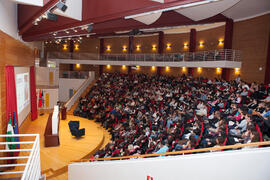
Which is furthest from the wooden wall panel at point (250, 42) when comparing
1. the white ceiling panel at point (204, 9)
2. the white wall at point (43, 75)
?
the white wall at point (43, 75)

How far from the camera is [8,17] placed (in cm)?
606

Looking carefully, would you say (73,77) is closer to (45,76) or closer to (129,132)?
(45,76)

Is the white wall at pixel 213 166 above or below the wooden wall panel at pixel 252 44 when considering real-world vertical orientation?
below

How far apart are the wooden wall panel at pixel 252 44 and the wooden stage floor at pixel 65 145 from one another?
348 inches

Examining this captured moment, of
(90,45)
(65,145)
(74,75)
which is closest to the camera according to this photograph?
(65,145)

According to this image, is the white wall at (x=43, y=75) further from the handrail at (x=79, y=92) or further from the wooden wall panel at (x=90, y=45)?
the wooden wall panel at (x=90, y=45)

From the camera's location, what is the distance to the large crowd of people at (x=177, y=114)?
4715mm

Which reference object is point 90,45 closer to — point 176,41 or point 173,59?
point 176,41

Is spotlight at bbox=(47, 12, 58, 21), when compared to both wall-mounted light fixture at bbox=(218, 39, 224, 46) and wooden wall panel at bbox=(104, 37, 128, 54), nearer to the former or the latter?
wall-mounted light fixture at bbox=(218, 39, 224, 46)

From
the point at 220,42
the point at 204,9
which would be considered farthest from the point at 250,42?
the point at 204,9

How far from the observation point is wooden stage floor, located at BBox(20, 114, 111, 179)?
6367mm

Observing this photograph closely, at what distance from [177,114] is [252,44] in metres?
7.20

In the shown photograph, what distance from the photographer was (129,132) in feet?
25.8

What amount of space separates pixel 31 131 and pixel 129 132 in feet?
15.7
